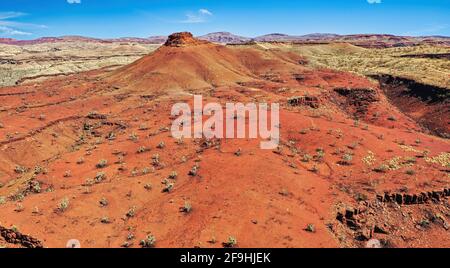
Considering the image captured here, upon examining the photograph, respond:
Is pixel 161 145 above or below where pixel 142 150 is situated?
above

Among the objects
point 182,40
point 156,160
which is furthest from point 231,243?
point 182,40

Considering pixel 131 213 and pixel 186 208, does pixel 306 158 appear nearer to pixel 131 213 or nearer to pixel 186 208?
pixel 186 208

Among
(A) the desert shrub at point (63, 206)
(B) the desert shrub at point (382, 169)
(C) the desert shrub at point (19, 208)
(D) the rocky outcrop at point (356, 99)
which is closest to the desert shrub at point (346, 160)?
(B) the desert shrub at point (382, 169)

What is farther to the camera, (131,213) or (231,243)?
(131,213)

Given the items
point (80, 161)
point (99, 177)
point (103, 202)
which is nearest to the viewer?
point (103, 202)

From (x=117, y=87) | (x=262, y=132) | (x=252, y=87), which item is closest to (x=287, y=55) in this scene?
(x=252, y=87)

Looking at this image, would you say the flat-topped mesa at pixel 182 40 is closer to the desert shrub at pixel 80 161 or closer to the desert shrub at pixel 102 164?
the desert shrub at pixel 80 161

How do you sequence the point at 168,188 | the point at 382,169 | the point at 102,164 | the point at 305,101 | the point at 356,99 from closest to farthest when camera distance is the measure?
the point at 168,188 < the point at 382,169 < the point at 102,164 < the point at 305,101 < the point at 356,99
